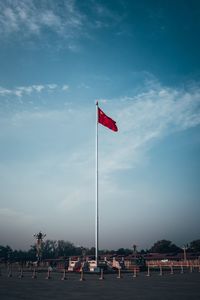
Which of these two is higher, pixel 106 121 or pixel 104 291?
pixel 106 121

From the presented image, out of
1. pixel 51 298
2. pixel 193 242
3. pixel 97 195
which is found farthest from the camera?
pixel 193 242

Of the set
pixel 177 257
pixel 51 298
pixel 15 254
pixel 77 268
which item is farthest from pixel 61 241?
pixel 51 298

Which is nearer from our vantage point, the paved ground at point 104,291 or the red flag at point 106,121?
the paved ground at point 104,291

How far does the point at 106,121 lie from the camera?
3350 centimetres

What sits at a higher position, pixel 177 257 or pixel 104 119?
pixel 104 119

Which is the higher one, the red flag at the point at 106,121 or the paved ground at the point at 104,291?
the red flag at the point at 106,121

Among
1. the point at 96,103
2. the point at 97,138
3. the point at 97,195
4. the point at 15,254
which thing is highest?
the point at 96,103

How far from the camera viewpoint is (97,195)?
33.4m

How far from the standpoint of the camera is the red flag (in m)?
33.2

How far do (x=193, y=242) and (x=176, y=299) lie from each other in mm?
114654

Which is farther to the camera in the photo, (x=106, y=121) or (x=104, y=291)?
(x=106, y=121)

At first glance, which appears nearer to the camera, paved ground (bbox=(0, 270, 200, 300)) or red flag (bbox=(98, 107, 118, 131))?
paved ground (bbox=(0, 270, 200, 300))

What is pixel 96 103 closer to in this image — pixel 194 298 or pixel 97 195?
pixel 97 195

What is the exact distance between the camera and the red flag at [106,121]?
1308 inches
